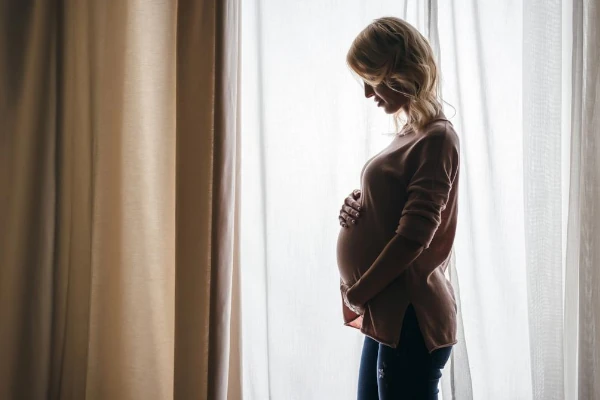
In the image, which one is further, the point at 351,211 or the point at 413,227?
the point at 351,211

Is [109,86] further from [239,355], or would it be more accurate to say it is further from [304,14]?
[239,355]

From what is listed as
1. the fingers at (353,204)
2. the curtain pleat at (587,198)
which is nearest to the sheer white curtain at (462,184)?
the curtain pleat at (587,198)

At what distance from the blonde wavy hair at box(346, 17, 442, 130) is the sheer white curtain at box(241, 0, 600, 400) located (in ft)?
1.68

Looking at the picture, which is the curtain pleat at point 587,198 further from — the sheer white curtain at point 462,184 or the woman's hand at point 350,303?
the woman's hand at point 350,303

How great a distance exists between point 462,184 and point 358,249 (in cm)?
66

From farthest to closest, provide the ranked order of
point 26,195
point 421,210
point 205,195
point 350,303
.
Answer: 1. point 26,195
2. point 205,195
3. point 350,303
4. point 421,210

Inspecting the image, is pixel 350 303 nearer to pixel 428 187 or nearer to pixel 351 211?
pixel 351 211

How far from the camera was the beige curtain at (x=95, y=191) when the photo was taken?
1.75 m

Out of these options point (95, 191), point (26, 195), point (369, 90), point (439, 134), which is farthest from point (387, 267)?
point (26, 195)

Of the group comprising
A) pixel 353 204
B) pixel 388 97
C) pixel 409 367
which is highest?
pixel 388 97

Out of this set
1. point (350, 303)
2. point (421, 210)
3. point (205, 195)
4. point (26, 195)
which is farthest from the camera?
point (26, 195)

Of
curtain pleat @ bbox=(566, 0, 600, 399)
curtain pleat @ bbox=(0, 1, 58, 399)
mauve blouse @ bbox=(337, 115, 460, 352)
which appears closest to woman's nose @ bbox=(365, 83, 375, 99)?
mauve blouse @ bbox=(337, 115, 460, 352)

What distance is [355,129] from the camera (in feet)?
5.81

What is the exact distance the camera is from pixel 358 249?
126 centimetres
